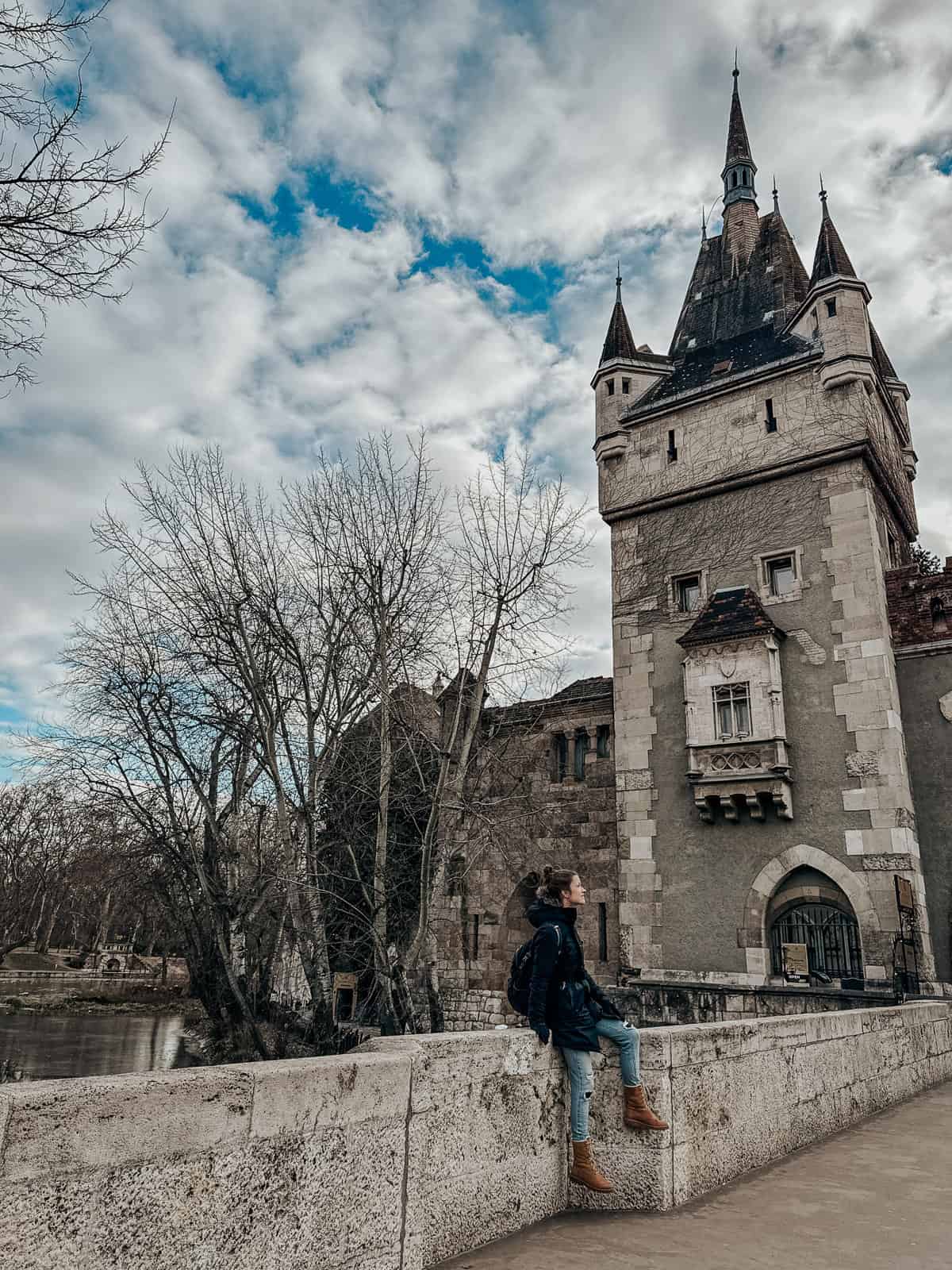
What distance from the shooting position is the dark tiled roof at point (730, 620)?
1617cm

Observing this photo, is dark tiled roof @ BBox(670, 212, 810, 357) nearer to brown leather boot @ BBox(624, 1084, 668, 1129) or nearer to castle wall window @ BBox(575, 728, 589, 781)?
castle wall window @ BBox(575, 728, 589, 781)

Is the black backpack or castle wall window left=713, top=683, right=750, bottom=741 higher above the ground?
castle wall window left=713, top=683, right=750, bottom=741

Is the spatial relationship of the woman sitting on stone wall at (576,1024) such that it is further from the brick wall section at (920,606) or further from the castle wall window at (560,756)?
the castle wall window at (560,756)

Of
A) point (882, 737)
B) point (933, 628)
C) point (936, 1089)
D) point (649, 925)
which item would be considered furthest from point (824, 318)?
point (936, 1089)

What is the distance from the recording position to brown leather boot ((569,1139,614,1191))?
166 inches

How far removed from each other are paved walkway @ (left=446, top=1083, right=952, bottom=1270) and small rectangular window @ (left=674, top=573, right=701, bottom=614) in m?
12.9

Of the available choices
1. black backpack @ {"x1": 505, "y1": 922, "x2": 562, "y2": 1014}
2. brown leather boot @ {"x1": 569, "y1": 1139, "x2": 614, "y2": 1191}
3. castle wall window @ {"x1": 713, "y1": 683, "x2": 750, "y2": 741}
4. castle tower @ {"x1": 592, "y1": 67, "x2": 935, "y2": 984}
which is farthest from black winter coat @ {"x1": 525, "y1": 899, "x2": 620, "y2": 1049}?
castle wall window @ {"x1": 713, "y1": 683, "x2": 750, "y2": 741}

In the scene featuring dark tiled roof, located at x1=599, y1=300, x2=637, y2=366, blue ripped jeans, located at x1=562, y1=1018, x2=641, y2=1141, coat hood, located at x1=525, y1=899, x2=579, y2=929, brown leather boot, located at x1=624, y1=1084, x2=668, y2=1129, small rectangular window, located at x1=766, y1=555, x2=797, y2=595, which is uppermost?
dark tiled roof, located at x1=599, y1=300, x2=637, y2=366

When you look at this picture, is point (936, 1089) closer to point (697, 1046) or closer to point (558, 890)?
point (697, 1046)

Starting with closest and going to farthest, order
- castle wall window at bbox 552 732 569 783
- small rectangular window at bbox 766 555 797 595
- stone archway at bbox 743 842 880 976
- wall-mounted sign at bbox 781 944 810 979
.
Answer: stone archway at bbox 743 842 880 976, wall-mounted sign at bbox 781 944 810 979, small rectangular window at bbox 766 555 797 595, castle wall window at bbox 552 732 569 783

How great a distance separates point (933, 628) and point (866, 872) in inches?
180

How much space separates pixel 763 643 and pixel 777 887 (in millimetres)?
4327

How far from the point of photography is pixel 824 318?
1761cm

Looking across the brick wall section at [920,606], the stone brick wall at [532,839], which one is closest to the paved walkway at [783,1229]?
the brick wall section at [920,606]
